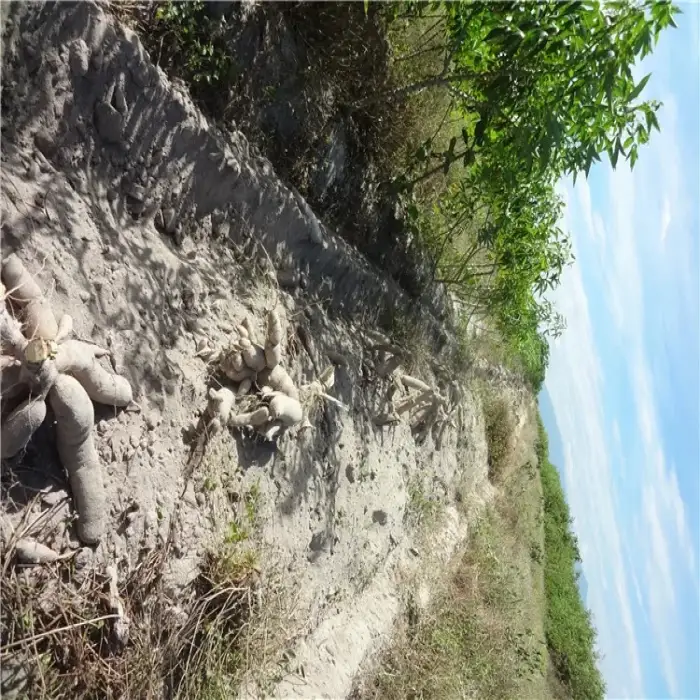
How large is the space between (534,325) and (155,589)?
5879 mm

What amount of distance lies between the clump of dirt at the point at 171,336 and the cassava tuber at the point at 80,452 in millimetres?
57

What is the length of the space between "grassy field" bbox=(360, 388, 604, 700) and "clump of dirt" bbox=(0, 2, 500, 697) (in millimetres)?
752

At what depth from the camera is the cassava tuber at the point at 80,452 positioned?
2082mm

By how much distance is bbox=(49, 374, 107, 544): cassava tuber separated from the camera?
2.08 metres

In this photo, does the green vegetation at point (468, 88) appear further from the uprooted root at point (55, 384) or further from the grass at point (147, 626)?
the grass at point (147, 626)

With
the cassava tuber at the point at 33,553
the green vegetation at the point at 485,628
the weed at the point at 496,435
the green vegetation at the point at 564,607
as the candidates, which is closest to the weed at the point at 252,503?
the cassava tuber at the point at 33,553

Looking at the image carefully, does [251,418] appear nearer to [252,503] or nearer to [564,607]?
[252,503]

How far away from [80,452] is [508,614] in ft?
19.4

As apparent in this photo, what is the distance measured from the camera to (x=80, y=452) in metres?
2.22

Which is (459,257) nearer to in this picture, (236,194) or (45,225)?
(236,194)

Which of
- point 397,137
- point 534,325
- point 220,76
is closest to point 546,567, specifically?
point 534,325

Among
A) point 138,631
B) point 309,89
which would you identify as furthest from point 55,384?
point 309,89

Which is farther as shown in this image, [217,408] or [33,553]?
[217,408]

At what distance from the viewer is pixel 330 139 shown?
3.97m
